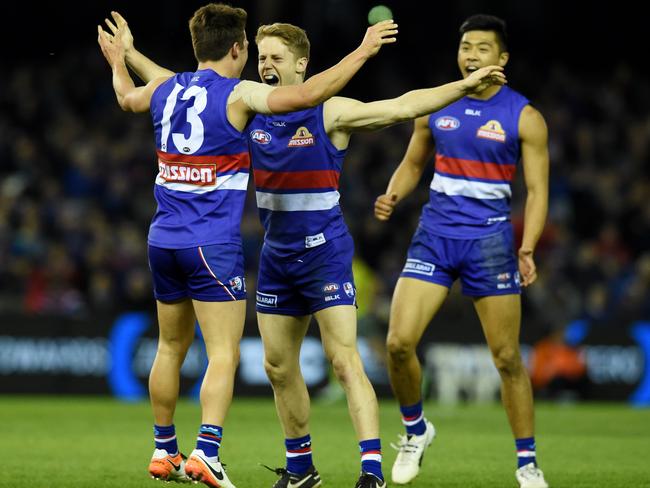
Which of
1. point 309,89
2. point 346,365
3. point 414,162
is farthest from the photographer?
point 414,162

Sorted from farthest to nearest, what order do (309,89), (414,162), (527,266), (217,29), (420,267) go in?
(414,162) → (420,267) → (527,266) → (217,29) → (309,89)

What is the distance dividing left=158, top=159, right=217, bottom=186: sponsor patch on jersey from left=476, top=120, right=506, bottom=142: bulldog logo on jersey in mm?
2229

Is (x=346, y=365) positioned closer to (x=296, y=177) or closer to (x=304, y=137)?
(x=296, y=177)

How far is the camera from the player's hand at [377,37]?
673 centimetres

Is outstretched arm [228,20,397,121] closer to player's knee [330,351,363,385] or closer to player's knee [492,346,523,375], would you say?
player's knee [330,351,363,385]

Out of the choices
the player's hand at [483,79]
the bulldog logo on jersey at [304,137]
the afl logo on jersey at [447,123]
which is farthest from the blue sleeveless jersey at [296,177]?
the afl logo on jersey at [447,123]

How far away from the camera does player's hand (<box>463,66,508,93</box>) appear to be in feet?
22.3

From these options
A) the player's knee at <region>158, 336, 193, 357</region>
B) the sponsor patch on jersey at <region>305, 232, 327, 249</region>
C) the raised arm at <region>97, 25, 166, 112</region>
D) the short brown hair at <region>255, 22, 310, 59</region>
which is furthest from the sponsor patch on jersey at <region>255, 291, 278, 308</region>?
the short brown hair at <region>255, 22, 310, 59</region>

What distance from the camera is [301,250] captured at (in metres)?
7.48

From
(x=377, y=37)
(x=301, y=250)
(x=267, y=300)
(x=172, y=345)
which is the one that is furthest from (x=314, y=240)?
(x=377, y=37)

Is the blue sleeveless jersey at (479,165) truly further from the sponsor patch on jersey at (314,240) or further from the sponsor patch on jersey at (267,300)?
the sponsor patch on jersey at (267,300)

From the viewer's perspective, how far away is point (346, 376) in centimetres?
726

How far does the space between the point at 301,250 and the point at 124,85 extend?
143cm

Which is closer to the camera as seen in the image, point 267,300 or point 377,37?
point 377,37
